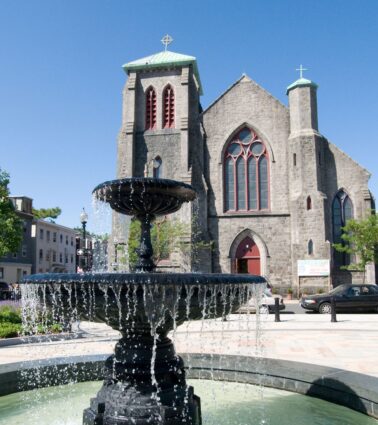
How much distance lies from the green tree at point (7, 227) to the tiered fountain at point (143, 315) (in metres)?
16.1

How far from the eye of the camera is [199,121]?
33844mm

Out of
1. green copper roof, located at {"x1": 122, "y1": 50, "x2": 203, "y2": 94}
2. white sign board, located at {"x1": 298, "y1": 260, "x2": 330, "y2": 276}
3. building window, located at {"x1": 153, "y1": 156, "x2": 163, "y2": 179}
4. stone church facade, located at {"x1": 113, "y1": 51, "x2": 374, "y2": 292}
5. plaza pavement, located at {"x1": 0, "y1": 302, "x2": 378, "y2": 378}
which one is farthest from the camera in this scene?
green copper roof, located at {"x1": 122, "y1": 50, "x2": 203, "y2": 94}

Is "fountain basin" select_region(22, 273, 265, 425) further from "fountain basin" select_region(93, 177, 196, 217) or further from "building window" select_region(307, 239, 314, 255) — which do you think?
"building window" select_region(307, 239, 314, 255)

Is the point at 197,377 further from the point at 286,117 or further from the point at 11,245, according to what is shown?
the point at 286,117

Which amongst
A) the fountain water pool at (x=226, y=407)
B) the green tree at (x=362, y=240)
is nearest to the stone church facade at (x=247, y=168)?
the green tree at (x=362, y=240)

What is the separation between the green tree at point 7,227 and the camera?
1955 cm

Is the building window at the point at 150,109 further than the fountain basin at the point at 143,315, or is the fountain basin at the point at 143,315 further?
the building window at the point at 150,109

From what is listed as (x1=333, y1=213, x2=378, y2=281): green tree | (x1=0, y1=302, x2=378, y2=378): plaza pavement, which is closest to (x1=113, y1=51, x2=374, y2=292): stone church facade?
(x1=333, y1=213, x2=378, y2=281): green tree

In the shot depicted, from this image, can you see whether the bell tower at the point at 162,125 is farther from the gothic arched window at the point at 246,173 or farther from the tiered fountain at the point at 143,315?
the tiered fountain at the point at 143,315

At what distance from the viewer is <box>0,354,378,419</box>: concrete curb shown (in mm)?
5418

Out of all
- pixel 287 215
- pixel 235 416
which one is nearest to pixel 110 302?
pixel 235 416

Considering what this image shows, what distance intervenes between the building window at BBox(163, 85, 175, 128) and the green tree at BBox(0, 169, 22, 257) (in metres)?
15.7

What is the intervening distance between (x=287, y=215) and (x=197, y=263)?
7.50 m

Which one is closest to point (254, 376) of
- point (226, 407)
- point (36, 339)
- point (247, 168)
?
point (226, 407)
